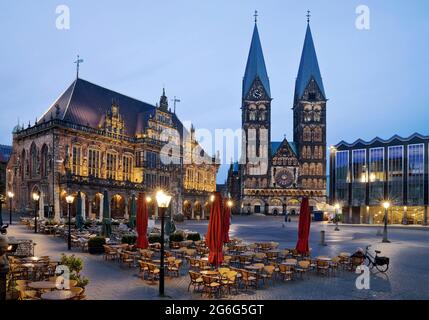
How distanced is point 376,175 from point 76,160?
5063cm

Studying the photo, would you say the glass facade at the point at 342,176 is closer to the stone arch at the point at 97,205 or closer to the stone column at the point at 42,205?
the stone arch at the point at 97,205

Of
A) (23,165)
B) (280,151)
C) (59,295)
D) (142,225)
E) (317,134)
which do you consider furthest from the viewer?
(280,151)

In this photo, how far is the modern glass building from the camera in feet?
224

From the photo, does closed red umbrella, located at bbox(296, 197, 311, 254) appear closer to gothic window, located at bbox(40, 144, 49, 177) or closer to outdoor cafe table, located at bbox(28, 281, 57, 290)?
outdoor cafe table, located at bbox(28, 281, 57, 290)

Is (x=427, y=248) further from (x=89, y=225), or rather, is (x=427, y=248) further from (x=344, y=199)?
(x=344, y=199)

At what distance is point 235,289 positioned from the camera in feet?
50.3

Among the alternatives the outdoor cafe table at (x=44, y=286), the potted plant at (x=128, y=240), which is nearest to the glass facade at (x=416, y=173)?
the potted plant at (x=128, y=240)

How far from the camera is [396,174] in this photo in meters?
70.1

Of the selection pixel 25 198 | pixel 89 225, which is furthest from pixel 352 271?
pixel 25 198

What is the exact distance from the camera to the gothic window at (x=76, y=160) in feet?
185

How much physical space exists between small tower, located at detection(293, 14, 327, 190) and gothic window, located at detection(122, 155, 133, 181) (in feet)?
187

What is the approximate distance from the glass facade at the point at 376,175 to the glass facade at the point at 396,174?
4.04ft

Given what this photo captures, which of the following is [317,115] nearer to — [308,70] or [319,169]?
[308,70]

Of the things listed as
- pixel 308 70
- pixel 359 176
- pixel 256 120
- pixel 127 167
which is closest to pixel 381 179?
pixel 359 176
